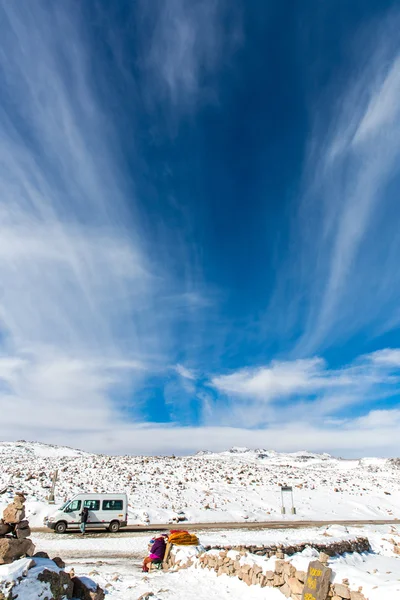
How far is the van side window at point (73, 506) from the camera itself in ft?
79.3

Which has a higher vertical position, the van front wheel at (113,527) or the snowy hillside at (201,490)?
the snowy hillside at (201,490)

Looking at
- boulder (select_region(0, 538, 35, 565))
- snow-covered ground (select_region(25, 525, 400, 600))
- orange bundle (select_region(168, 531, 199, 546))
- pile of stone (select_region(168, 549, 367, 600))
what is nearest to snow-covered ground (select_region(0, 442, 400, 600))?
snow-covered ground (select_region(25, 525, 400, 600))

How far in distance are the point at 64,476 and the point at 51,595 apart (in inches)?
1557

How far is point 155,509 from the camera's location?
31.4 metres

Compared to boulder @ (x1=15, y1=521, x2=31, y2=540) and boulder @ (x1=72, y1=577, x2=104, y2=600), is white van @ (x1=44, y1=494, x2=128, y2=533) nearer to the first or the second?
boulder @ (x1=15, y1=521, x2=31, y2=540)

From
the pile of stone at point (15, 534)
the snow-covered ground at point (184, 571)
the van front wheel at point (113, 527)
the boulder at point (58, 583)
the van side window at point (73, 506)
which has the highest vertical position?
the van side window at point (73, 506)

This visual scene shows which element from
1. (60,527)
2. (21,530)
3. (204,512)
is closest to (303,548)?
(21,530)

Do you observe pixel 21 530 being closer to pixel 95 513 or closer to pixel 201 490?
pixel 95 513

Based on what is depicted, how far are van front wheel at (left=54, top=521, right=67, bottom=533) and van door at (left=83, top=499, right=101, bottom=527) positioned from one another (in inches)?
57.5

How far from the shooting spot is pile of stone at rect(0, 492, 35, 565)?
8469mm

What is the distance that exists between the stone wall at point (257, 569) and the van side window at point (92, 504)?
37.7 feet

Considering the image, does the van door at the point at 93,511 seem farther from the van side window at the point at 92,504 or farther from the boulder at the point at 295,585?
the boulder at the point at 295,585

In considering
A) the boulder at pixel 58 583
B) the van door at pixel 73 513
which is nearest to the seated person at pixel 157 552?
the boulder at pixel 58 583

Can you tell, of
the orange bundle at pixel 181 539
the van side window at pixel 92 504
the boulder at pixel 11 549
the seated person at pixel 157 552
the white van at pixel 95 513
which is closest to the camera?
the boulder at pixel 11 549
